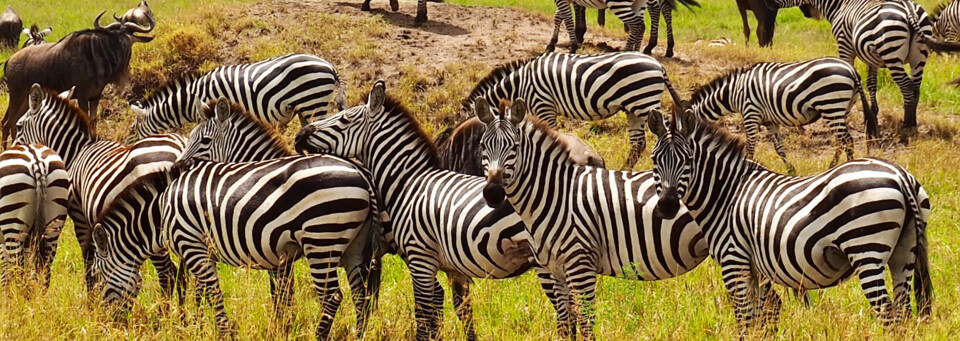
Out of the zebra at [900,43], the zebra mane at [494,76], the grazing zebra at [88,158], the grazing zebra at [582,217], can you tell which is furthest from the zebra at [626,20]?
the grazing zebra at [582,217]

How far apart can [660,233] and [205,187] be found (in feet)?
8.78

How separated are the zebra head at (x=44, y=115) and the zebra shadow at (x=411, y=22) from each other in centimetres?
834

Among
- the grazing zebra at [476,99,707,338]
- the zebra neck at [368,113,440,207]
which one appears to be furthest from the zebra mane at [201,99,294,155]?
the grazing zebra at [476,99,707,338]

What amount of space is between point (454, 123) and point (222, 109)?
6.32 m

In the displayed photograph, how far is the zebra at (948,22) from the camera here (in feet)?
53.4

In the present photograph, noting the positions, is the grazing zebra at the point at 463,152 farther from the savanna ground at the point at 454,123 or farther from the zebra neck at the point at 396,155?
the savanna ground at the point at 454,123

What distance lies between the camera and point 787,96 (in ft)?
34.3

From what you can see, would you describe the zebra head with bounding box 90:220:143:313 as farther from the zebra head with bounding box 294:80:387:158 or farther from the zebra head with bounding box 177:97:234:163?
the zebra head with bounding box 294:80:387:158

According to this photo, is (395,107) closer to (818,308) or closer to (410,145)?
(410,145)

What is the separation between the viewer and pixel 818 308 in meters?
5.99

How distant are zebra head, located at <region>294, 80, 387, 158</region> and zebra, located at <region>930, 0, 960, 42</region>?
41.5 feet

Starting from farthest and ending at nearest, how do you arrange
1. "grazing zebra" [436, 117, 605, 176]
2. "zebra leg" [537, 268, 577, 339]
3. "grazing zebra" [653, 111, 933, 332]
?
"grazing zebra" [436, 117, 605, 176], "zebra leg" [537, 268, 577, 339], "grazing zebra" [653, 111, 933, 332]

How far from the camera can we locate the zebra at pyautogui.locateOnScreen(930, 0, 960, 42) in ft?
53.4

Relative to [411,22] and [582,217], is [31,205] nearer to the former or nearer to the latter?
[582,217]
